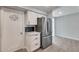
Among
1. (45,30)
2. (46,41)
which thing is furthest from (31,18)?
(46,41)

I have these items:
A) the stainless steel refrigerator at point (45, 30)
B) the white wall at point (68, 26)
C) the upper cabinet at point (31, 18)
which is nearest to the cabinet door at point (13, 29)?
the upper cabinet at point (31, 18)

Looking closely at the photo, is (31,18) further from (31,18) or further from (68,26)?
(68,26)

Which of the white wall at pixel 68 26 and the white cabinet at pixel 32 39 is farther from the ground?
the white wall at pixel 68 26

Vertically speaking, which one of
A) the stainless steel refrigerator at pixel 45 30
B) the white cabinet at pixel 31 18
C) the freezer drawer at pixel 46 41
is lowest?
the freezer drawer at pixel 46 41

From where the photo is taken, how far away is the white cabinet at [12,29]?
4.51ft

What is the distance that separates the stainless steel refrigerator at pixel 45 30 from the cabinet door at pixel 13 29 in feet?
1.55

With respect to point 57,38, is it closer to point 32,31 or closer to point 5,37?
point 32,31

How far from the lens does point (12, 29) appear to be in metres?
1.46

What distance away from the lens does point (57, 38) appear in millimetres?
1709

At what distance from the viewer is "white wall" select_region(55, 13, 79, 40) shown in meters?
1.54

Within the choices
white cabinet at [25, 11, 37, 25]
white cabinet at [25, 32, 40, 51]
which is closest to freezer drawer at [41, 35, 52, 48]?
white cabinet at [25, 32, 40, 51]

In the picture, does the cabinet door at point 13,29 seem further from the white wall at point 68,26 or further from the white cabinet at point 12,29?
the white wall at point 68,26
